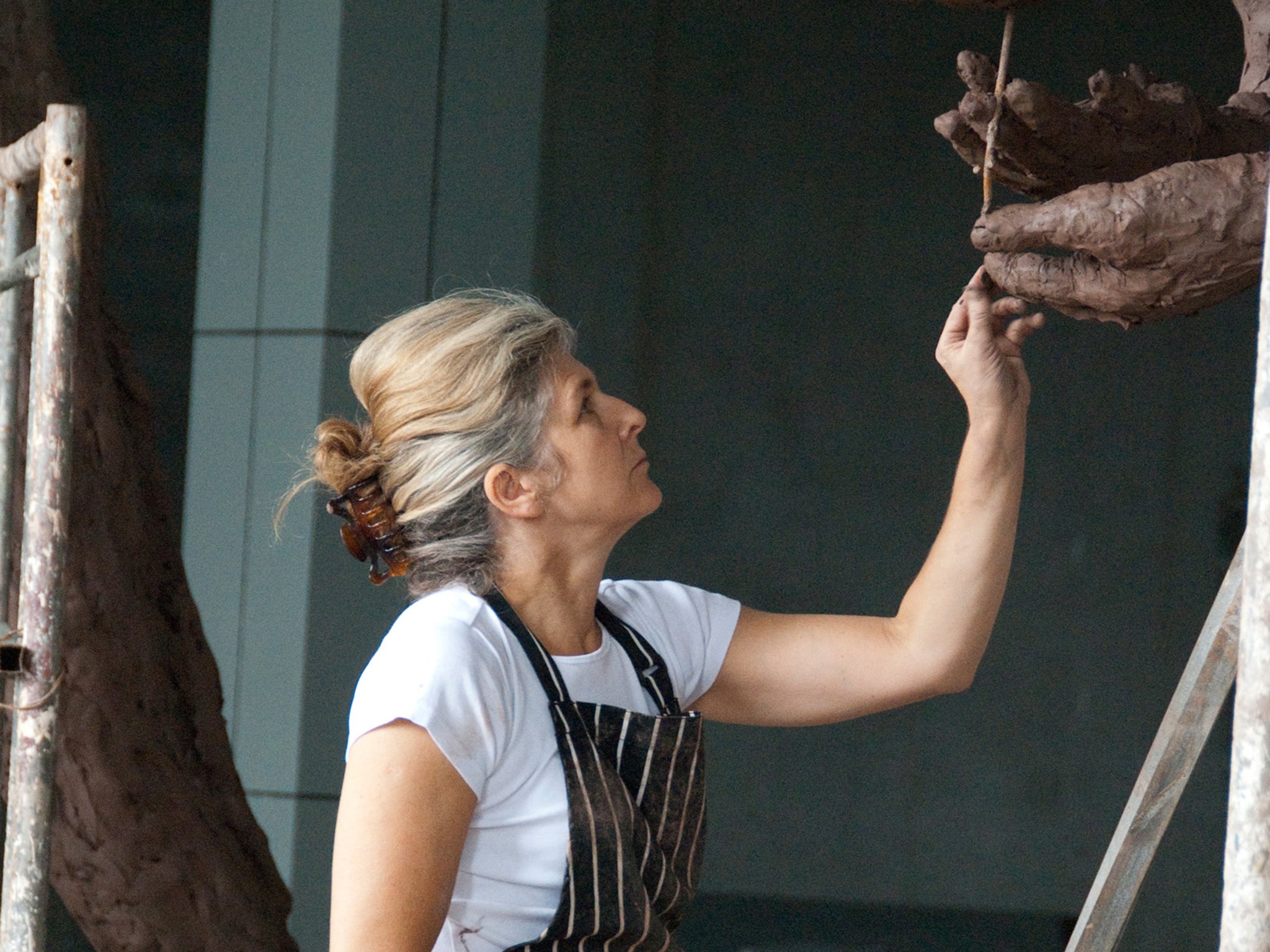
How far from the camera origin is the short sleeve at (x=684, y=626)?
1845 mm

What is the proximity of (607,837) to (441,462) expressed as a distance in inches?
19.7

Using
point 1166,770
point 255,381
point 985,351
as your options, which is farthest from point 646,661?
point 255,381

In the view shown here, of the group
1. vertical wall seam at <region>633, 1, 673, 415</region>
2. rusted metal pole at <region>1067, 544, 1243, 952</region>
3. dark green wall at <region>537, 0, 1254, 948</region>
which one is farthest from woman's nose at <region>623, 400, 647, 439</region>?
dark green wall at <region>537, 0, 1254, 948</region>

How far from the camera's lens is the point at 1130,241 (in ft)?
4.28

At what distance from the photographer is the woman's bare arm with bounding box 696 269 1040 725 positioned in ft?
A: 5.55

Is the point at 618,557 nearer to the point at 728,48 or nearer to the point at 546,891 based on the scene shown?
the point at 728,48

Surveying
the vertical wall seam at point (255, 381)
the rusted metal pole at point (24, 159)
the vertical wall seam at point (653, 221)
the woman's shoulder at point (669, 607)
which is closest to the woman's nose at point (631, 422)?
the woman's shoulder at point (669, 607)

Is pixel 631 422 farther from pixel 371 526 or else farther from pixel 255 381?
pixel 255 381

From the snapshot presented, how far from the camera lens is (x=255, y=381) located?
3.65m

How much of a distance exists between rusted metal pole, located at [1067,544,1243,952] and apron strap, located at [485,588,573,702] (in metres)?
0.62

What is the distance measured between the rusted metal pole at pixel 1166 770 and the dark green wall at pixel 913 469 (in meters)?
3.46

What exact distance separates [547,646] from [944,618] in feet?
1.74

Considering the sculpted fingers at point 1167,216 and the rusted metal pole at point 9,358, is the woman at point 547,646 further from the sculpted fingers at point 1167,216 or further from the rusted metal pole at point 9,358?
the rusted metal pole at point 9,358

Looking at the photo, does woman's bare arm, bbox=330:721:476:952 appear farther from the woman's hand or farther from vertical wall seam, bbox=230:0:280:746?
vertical wall seam, bbox=230:0:280:746
